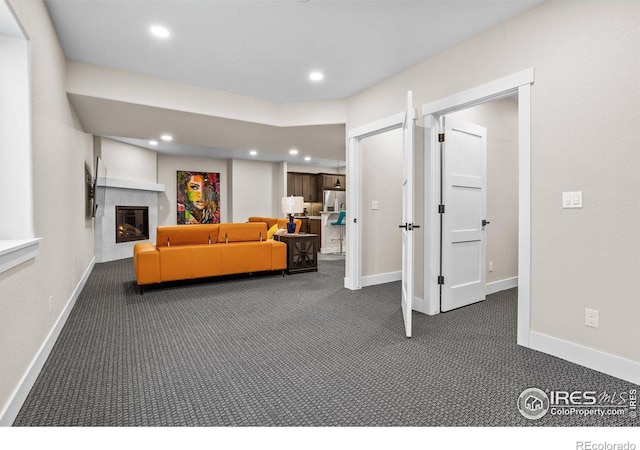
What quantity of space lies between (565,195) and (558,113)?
1.92ft

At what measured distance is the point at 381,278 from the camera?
473 cm

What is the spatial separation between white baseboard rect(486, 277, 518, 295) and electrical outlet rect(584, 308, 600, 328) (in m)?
1.88

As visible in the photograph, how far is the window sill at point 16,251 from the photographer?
1.50 metres

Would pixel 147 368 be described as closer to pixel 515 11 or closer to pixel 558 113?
pixel 558 113

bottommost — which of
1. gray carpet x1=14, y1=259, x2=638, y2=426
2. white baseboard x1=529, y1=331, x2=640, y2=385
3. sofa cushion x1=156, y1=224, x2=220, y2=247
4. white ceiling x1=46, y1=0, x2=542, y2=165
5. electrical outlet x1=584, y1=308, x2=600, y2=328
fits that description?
gray carpet x1=14, y1=259, x2=638, y2=426

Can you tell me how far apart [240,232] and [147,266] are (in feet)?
4.42

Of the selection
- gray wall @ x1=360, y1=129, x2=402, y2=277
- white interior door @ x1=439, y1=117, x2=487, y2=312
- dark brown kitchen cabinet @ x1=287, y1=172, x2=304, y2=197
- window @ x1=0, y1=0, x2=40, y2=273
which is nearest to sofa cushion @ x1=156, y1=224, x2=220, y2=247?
gray wall @ x1=360, y1=129, x2=402, y2=277

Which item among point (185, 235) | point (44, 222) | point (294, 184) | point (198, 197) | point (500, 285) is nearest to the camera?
point (44, 222)

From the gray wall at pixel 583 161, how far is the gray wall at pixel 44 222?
3277 mm

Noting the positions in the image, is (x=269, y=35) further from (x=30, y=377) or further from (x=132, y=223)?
(x=132, y=223)

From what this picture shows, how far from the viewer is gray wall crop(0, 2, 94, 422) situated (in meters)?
1.65

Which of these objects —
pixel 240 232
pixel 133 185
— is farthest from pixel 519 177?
pixel 133 185

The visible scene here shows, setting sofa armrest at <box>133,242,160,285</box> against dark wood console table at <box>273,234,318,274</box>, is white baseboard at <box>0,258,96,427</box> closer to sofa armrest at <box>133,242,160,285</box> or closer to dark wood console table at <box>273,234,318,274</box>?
sofa armrest at <box>133,242,160,285</box>

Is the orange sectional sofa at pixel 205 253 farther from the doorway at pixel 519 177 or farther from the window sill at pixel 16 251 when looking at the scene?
the doorway at pixel 519 177
